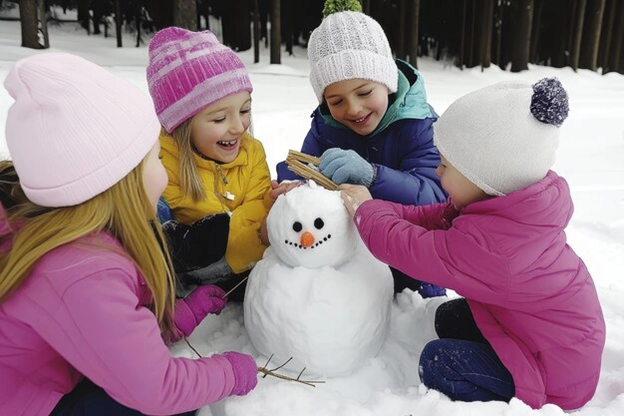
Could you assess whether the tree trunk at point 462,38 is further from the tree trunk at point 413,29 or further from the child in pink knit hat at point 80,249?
the child in pink knit hat at point 80,249

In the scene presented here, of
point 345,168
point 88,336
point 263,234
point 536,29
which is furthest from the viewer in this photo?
point 536,29

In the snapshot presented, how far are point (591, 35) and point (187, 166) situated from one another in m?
13.9

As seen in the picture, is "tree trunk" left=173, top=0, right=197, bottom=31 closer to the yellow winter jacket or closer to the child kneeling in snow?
the yellow winter jacket

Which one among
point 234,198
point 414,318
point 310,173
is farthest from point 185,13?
point 414,318

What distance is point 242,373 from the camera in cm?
147

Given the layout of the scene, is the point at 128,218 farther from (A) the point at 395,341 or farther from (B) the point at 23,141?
(A) the point at 395,341

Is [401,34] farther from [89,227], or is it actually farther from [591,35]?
[89,227]

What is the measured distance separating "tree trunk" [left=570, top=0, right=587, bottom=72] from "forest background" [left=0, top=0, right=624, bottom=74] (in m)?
0.02

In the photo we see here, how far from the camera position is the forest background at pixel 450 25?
11.8m

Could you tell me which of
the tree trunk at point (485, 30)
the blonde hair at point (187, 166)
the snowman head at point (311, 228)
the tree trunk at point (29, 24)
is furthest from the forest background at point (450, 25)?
the snowman head at point (311, 228)

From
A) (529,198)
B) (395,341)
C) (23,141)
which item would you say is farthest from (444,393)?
(23,141)

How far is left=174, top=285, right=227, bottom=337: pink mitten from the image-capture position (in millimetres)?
1841

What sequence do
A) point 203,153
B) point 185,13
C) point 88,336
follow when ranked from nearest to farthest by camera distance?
point 88,336, point 203,153, point 185,13

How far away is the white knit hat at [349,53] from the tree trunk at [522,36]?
11015mm
